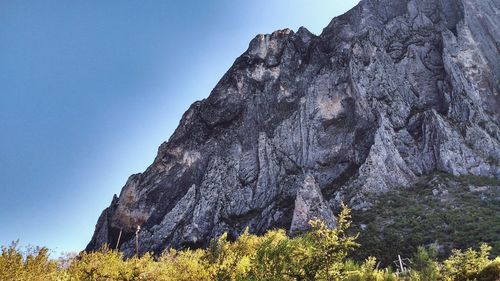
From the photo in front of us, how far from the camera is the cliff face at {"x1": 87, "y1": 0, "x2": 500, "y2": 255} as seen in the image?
74250 millimetres

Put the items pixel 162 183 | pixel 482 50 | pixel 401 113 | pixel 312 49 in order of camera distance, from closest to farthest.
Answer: pixel 401 113
pixel 482 50
pixel 162 183
pixel 312 49

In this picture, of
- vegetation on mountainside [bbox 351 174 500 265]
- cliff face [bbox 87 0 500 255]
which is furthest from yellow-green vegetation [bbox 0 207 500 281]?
cliff face [bbox 87 0 500 255]

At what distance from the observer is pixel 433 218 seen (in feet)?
194

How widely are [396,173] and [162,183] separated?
5484 centimetres

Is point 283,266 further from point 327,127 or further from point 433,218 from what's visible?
point 327,127

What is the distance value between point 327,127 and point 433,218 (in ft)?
114

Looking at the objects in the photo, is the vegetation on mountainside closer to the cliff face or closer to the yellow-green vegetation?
the cliff face

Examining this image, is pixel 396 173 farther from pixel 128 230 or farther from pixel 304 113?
pixel 128 230

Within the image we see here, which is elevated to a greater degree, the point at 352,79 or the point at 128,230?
the point at 352,79

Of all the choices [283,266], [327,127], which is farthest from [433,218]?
[283,266]

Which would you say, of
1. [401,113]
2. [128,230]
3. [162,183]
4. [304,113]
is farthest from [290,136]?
[128,230]

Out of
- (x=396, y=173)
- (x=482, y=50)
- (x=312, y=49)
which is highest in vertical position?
(x=312, y=49)

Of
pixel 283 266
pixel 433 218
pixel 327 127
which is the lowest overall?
pixel 433 218

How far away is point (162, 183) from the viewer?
97.8m
